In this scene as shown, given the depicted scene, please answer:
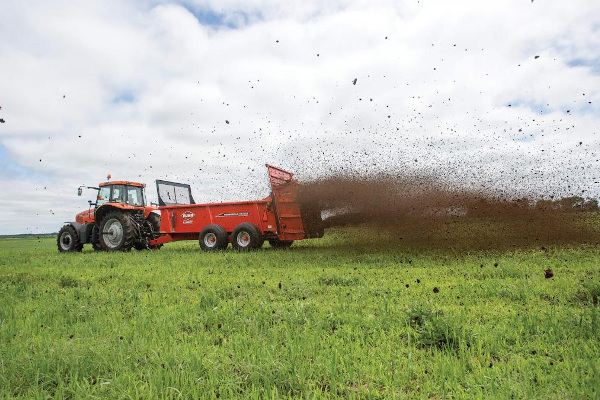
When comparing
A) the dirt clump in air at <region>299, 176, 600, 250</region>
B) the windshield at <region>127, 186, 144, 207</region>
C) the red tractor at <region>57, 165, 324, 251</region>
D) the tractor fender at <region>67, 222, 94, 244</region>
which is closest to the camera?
the dirt clump in air at <region>299, 176, 600, 250</region>

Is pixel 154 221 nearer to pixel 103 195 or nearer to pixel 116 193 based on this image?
pixel 116 193

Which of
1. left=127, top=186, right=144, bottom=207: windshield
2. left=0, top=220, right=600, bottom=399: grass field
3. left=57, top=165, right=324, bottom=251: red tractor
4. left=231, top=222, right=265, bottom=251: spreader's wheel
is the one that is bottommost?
left=0, top=220, right=600, bottom=399: grass field

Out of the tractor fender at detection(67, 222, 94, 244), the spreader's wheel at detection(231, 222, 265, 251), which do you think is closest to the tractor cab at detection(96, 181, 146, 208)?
the tractor fender at detection(67, 222, 94, 244)

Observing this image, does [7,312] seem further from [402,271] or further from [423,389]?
[402,271]

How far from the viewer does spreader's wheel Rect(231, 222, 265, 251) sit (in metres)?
12.3

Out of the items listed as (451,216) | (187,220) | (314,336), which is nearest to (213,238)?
(187,220)

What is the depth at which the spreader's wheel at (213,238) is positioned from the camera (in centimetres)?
1298

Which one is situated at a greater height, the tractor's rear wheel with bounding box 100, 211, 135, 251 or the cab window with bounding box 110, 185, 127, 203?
the cab window with bounding box 110, 185, 127, 203

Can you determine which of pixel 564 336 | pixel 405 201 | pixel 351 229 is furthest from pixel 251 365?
pixel 351 229

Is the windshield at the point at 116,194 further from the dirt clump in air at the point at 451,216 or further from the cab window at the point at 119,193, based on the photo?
the dirt clump in air at the point at 451,216

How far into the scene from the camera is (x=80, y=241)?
16.1 meters

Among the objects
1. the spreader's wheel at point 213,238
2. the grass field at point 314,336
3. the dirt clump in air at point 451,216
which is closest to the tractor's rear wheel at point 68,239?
the spreader's wheel at point 213,238

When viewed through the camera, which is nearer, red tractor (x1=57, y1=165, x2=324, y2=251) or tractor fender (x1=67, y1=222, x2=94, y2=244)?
red tractor (x1=57, y1=165, x2=324, y2=251)

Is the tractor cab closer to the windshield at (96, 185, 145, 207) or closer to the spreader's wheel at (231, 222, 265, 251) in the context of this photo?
the windshield at (96, 185, 145, 207)
